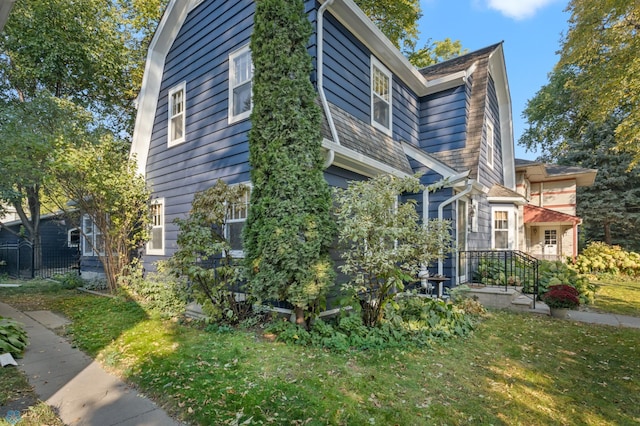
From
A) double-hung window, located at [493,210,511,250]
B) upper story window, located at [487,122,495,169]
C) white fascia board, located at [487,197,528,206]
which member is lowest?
double-hung window, located at [493,210,511,250]

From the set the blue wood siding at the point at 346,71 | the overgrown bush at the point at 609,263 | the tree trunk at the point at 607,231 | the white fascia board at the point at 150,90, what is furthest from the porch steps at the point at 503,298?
the tree trunk at the point at 607,231

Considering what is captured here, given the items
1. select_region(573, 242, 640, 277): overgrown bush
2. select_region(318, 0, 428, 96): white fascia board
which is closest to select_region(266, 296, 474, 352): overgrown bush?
select_region(318, 0, 428, 96): white fascia board

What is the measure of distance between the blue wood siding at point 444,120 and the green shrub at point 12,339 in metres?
9.80

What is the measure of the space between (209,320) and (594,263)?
15.6 m

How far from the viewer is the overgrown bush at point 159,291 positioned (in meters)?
6.07

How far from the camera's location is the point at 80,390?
3334 millimetres

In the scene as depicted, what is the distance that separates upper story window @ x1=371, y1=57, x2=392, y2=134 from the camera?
7.83 metres

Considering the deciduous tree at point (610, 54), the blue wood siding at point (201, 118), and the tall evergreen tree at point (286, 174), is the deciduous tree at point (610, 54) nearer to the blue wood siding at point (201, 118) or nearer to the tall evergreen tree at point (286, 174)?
the tall evergreen tree at point (286, 174)

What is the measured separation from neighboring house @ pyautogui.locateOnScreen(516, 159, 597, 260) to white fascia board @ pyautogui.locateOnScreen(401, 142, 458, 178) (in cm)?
968

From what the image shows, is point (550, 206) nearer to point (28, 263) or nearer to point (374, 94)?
point (374, 94)

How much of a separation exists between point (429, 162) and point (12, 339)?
823cm

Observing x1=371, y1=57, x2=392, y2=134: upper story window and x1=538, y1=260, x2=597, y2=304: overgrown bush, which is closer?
x1=371, y1=57, x2=392, y2=134: upper story window

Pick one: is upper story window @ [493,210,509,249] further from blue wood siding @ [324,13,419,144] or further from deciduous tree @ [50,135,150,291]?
deciduous tree @ [50,135,150,291]

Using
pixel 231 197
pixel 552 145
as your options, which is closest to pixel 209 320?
pixel 231 197
